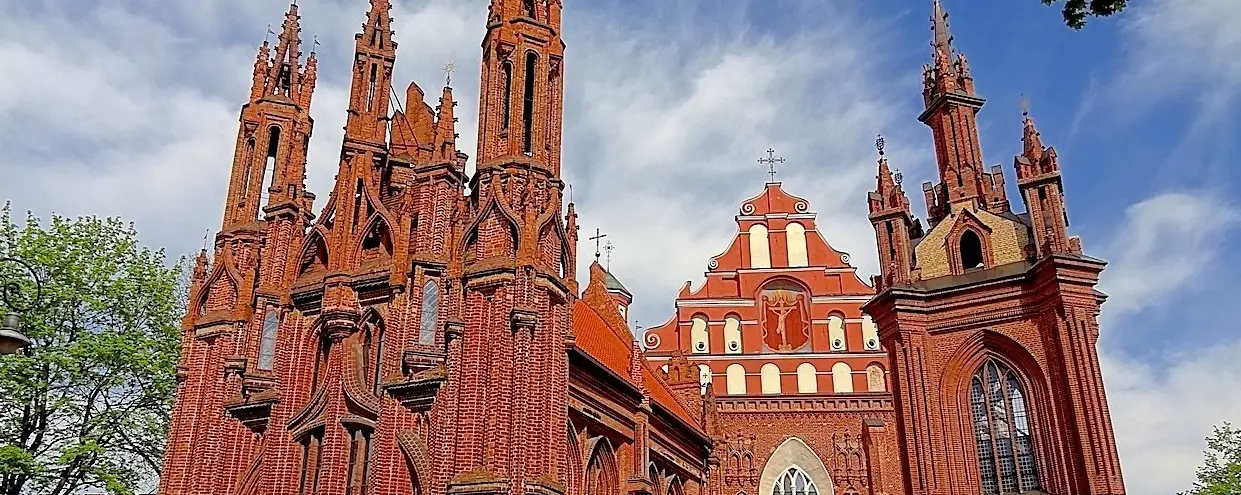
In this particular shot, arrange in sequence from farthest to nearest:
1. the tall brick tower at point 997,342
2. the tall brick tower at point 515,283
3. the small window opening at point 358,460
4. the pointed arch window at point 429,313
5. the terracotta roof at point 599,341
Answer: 1. the terracotta roof at point 599,341
2. the tall brick tower at point 997,342
3. the small window opening at point 358,460
4. the pointed arch window at point 429,313
5. the tall brick tower at point 515,283

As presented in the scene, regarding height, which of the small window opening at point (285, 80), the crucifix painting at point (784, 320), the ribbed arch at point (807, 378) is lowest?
the ribbed arch at point (807, 378)

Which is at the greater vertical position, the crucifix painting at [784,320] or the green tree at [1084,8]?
the crucifix painting at [784,320]

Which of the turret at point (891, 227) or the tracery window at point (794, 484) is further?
the tracery window at point (794, 484)

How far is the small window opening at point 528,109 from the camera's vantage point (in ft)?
58.4

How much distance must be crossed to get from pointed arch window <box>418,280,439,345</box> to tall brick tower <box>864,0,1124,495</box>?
11231mm

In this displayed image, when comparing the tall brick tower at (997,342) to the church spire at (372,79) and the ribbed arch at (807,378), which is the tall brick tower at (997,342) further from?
the church spire at (372,79)

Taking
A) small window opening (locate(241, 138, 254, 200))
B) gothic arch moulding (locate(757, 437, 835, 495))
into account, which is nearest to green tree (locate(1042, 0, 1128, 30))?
small window opening (locate(241, 138, 254, 200))

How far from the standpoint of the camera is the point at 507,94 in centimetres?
1834

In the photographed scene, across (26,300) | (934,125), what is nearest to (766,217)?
(934,125)

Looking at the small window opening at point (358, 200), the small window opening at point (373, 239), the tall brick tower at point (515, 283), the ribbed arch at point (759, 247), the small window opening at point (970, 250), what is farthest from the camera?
the ribbed arch at point (759, 247)

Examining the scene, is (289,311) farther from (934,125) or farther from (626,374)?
(934,125)

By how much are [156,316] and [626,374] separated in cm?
1197

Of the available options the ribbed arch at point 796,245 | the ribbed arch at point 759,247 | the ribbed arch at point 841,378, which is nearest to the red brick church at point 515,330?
the ribbed arch at point 841,378

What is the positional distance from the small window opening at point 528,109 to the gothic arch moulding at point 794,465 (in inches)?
617
